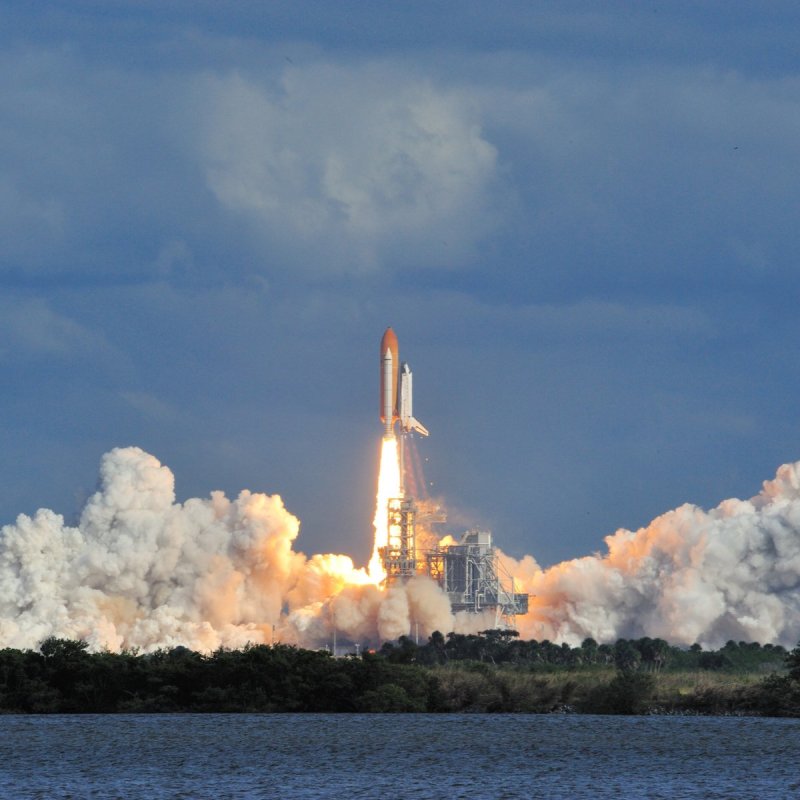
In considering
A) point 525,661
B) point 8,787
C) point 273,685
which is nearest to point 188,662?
point 273,685

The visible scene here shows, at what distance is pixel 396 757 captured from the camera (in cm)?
3978

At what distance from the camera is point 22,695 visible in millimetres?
51812

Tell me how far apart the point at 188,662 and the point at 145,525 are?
195 feet

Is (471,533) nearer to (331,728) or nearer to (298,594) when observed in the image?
(298,594)

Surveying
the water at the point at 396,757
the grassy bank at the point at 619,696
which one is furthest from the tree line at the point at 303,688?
the water at the point at 396,757

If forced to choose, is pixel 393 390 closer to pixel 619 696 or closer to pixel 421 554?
pixel 421 554

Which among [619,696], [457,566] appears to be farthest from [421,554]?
[619,696]

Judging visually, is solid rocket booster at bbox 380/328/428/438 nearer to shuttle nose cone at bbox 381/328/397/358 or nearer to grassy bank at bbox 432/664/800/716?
shuttle nose cone at bbox 381/328/397/358

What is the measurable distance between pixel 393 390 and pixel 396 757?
7587 centimetres

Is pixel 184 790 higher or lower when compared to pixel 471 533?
lower

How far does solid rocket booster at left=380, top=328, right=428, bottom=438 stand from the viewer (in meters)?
115

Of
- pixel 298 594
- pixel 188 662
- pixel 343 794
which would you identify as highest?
pixel 298 594

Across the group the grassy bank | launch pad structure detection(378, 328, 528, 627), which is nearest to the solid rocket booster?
launch pad structure detection(378, 328, 528, 627)

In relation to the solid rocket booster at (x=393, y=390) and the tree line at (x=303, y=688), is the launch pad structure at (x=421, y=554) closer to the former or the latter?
the solid rocket booster at (x=393, y=390)
